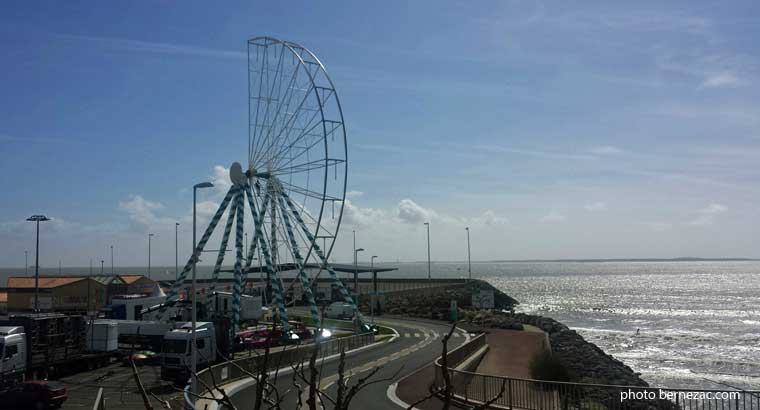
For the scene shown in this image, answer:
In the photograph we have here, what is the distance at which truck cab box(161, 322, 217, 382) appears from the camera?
29.4 m

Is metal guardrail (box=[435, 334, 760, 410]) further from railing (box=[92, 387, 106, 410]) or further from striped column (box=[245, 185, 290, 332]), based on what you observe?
striped column (box=[245, 185, 290, 332])

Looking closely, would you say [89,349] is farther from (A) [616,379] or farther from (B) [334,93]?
(A) [616,379]

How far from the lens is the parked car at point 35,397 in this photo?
2411 cm

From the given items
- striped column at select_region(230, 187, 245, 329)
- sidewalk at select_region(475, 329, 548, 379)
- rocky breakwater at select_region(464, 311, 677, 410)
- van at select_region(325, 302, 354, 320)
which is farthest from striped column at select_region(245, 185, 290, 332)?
van at select_region(325, 302, 354, 320)

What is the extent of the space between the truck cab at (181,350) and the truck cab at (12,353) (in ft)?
20.0

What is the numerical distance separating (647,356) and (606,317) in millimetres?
36336

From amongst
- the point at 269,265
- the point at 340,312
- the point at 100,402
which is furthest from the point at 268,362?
the point at 340,312

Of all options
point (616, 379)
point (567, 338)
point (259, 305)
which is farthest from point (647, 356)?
point (259, 305)

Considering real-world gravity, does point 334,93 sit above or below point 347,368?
above

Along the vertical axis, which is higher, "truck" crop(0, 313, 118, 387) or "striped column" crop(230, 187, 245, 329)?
"striped column" crop(230, 187, 245, 329)

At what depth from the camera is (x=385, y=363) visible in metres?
32.4

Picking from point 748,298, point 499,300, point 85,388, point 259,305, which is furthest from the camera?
point 748,298

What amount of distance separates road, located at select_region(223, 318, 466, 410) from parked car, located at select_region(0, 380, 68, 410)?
667cm

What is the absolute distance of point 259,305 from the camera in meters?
54.2
